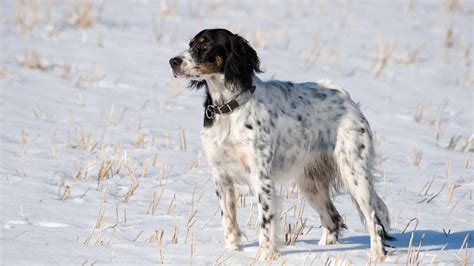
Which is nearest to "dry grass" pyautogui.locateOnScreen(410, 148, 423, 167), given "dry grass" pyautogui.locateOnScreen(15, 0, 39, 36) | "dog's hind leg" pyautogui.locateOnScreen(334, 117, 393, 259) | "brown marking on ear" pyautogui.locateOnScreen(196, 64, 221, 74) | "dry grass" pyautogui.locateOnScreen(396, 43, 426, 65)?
"dog's hind leg" pyautogui.locateOnScreen(334, 117, 393, 259)

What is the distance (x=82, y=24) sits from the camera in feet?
46.4

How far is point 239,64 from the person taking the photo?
6.10 metres

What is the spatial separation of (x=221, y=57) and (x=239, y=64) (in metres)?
0.14

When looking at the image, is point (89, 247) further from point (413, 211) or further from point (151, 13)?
point (151, 13)

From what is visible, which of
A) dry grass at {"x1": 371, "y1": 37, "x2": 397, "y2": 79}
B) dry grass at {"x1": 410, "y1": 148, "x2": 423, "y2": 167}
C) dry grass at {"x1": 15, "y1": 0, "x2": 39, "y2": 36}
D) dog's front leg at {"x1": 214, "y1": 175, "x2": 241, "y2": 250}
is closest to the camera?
dog's front leg at {"x1": 214, "y1": 175, "x2": 241, "y2": 250}

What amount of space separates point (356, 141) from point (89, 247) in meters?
2.06

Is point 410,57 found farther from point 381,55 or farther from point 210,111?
point 210,111

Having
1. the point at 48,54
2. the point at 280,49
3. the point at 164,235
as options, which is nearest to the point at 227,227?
the point at 164,235

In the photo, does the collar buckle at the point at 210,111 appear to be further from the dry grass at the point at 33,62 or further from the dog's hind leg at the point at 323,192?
the dry grass at the point at 33,62

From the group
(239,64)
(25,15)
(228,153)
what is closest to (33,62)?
(25,15)

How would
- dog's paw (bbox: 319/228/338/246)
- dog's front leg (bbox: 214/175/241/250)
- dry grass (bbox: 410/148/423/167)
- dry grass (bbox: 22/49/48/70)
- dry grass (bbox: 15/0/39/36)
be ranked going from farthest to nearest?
dry grass (bbox: 15/0/39/36) → dry grass (bbox: 22/49/48/70) → dry grass (bbox: 410/148/423/167) → dog's paw (bbox: 319/228/338/246) → dog's front leg (bbox: 214/175/241/250)

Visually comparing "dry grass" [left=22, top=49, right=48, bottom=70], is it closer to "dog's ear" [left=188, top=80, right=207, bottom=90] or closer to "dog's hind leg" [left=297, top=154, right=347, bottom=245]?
"dog's ear" [left=188, top=80, right=207, bottom=90]

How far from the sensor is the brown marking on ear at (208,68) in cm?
599

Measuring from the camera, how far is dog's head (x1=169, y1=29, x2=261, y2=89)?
6.02 meters
